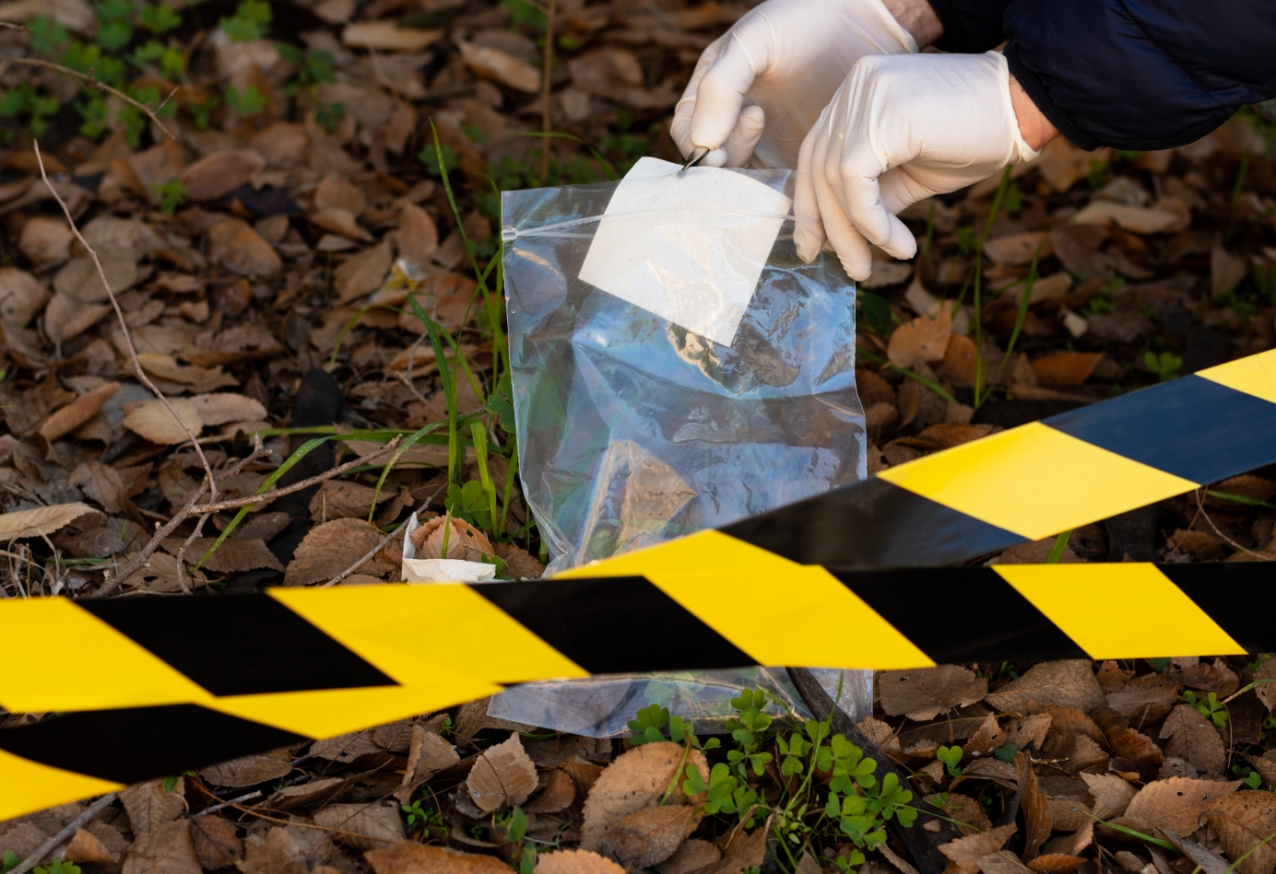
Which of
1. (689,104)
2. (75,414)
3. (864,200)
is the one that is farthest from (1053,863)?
(75,414)

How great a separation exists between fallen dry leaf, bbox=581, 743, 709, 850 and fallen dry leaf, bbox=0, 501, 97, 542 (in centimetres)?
86

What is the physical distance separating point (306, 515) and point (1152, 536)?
136cm

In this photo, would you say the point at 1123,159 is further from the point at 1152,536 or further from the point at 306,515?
the point at 306,515

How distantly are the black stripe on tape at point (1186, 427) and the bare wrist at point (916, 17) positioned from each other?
95 cm

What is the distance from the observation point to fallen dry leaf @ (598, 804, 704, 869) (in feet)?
3.48

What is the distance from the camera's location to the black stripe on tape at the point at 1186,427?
100 cm

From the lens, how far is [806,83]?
5.38ft

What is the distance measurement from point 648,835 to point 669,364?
637 mm

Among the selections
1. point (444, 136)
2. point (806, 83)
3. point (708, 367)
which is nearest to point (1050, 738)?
point (708, 367)

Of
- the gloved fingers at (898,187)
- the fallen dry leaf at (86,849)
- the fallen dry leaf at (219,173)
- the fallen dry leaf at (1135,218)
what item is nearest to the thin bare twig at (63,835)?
the fallen dry leaf at (86,849)

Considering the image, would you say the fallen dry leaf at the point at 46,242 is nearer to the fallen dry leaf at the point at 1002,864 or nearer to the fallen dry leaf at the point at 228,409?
the fallen dry leaf at the point at 228,409

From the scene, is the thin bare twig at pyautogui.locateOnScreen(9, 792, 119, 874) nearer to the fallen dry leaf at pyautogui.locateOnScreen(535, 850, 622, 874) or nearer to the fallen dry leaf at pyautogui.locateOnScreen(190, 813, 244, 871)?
the fallen dry leaf at pyautogui.locateOnScreen(190, 813, 244, 871)

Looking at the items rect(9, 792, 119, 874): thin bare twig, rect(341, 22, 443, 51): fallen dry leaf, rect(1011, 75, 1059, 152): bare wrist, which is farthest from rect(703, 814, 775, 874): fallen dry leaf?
rect(341, 22, 443, 51): fallen dry leaf

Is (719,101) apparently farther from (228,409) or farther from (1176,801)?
(1176,801)
